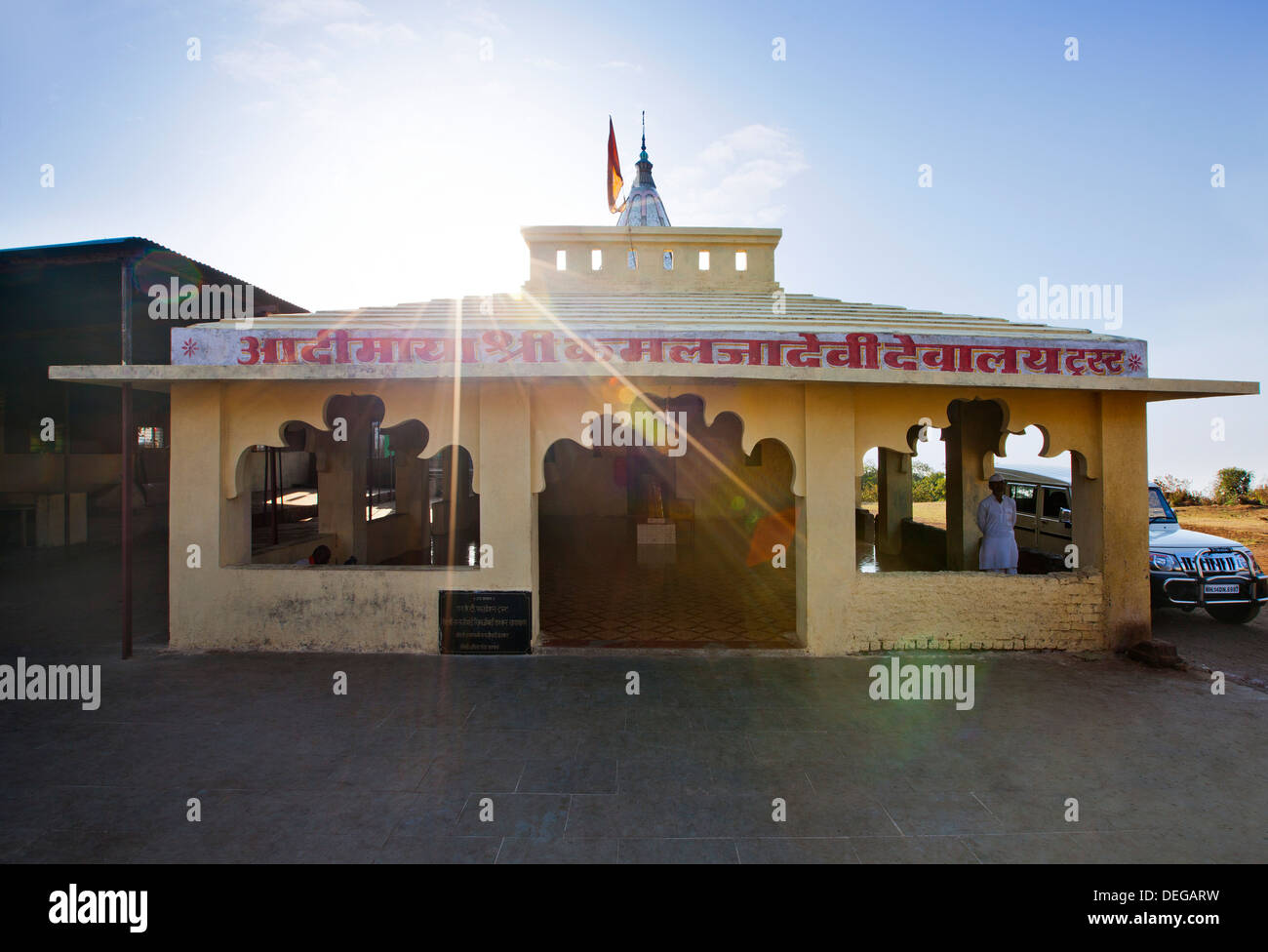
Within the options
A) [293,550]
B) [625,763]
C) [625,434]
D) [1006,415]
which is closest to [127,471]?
[293,550]

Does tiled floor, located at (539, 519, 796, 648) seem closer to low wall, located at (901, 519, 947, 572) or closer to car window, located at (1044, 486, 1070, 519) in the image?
low wall, located at (901, 519, 947, 572)

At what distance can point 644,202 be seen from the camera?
2048 centimetres

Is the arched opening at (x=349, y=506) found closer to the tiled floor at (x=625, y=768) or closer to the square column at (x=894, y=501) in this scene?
the tiled floor at (x=625, y=768)

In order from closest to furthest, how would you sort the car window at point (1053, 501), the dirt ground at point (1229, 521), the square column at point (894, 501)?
the car window at point (1053, 501) < the square column at point (894, 501) < the dirt ground at point (1229, 521)

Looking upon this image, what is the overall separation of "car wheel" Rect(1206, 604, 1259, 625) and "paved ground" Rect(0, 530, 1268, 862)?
12.5 feet

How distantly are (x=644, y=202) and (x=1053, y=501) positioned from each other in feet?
49.1

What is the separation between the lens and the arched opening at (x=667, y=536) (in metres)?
8.12

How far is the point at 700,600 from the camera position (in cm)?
1002

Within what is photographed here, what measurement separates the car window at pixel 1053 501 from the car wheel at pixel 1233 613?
8.14 ft

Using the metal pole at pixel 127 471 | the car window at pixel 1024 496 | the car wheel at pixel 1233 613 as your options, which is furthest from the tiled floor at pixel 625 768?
the car window at pixel 1024 496

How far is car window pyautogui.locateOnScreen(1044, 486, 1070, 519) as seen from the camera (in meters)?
11.3

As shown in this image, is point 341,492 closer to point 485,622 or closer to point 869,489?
point 485,622

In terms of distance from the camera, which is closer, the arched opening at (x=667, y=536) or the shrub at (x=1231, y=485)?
the arched opening at (x=667, y=536)
